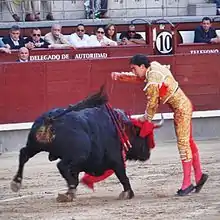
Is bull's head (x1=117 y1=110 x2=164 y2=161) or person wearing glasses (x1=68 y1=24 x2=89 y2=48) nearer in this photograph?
bull's head (x1=117 y1=110 x2=164 y2=161)

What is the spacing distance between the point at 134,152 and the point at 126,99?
14.9 ft

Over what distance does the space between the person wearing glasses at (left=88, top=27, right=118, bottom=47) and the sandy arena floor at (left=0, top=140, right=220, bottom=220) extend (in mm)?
2748

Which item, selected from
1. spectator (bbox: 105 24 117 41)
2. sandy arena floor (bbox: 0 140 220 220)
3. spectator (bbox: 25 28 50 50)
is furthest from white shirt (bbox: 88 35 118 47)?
sandy arena floor (bbox: 0 140 220 220)

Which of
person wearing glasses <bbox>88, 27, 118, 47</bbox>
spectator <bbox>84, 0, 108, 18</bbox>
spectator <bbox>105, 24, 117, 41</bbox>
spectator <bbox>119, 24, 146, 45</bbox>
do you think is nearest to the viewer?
person wearing glasses <bbox>88, 27, 118, 47</bbox>

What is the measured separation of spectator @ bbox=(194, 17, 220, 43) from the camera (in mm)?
13641

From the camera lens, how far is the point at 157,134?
41.2 feet

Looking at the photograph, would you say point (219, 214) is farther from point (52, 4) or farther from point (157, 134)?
point (52, 4)

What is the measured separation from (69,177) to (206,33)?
6.87 m

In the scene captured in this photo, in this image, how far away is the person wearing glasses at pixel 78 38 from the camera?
1287cm

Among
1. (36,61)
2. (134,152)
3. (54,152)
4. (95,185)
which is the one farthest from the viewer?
(36,61)

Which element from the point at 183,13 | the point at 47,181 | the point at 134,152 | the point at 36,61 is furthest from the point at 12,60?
the point at 183,13

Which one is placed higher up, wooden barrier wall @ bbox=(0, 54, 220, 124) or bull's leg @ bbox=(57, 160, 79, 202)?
bull's leg @ bbox=(57, 160, 79, 202)

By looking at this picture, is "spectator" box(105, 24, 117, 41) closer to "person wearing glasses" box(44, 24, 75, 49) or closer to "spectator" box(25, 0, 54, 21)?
"person wearing glasses" box(44, 24, 75, 49)

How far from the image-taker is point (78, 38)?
13023 millimetres
